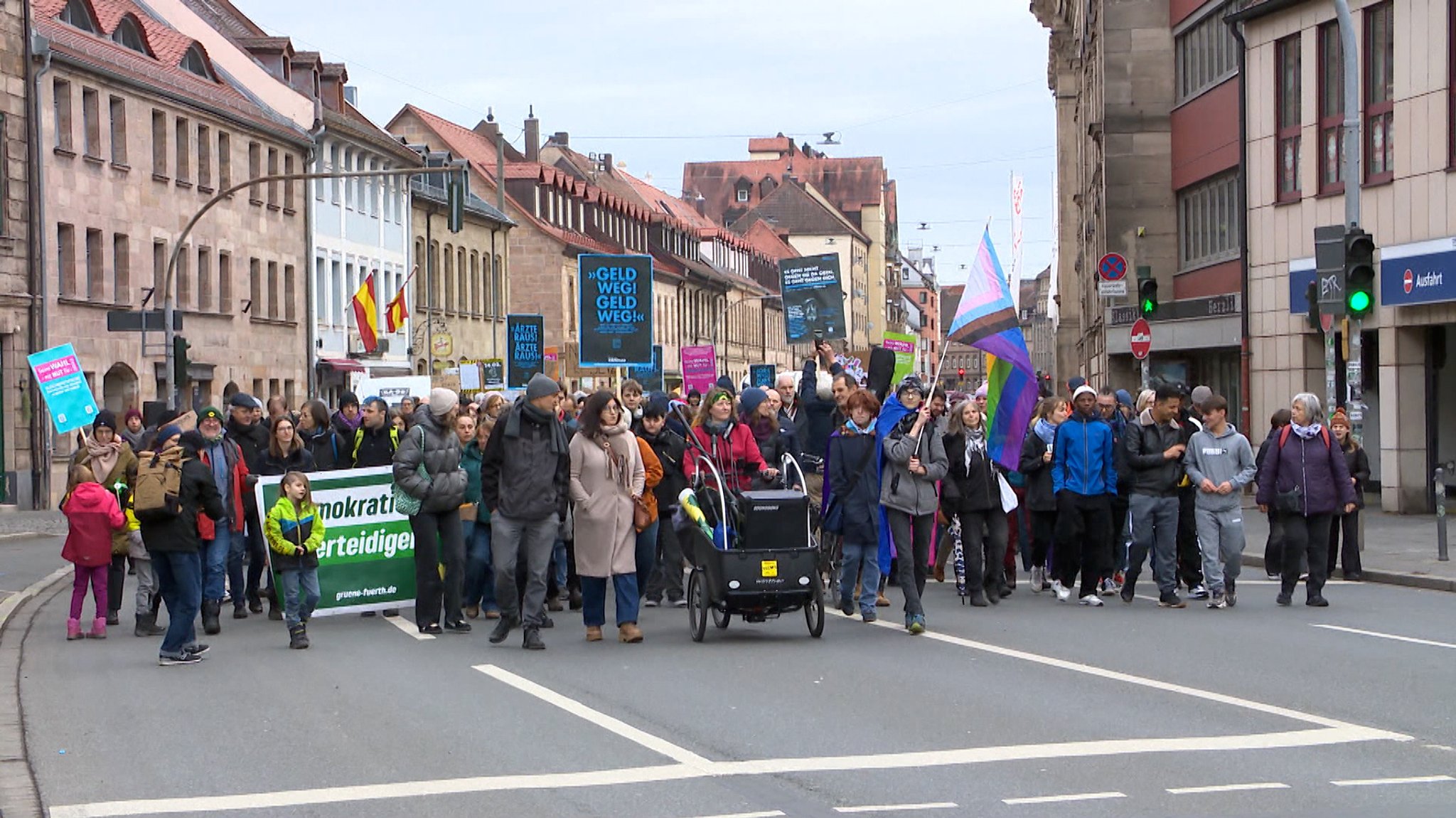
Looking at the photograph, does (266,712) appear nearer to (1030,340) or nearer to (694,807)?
(694,807)

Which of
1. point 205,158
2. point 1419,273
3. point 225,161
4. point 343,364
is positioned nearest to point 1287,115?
point 1419,273

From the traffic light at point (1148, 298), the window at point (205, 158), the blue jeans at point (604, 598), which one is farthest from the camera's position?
the window at point (205, 158)

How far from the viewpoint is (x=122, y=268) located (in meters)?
44.5

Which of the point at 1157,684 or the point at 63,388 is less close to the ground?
the point at 63,388

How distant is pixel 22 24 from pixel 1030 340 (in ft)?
509

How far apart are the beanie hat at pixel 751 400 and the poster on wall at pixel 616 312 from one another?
17213mm

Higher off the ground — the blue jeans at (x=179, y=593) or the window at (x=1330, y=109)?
the window at (x=1330, y=109)

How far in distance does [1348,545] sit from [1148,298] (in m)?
11.3

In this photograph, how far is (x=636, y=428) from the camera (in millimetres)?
18594

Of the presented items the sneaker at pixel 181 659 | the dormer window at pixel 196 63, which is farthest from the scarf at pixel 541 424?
the dormer window at pixel 196 63

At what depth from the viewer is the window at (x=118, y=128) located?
4419cm

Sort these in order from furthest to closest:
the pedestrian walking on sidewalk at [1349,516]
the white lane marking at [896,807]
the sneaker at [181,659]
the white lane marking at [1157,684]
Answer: the pedestrian walking on sidewalk at [1349,516]
the sneaker at [181,659]
the white lane marking at [1157,684]
the white lane marking at [896,807]

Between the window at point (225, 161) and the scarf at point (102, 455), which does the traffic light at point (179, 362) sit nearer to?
the scarf at point (102, 455)

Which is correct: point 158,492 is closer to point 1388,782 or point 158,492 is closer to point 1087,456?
point 1087,456
